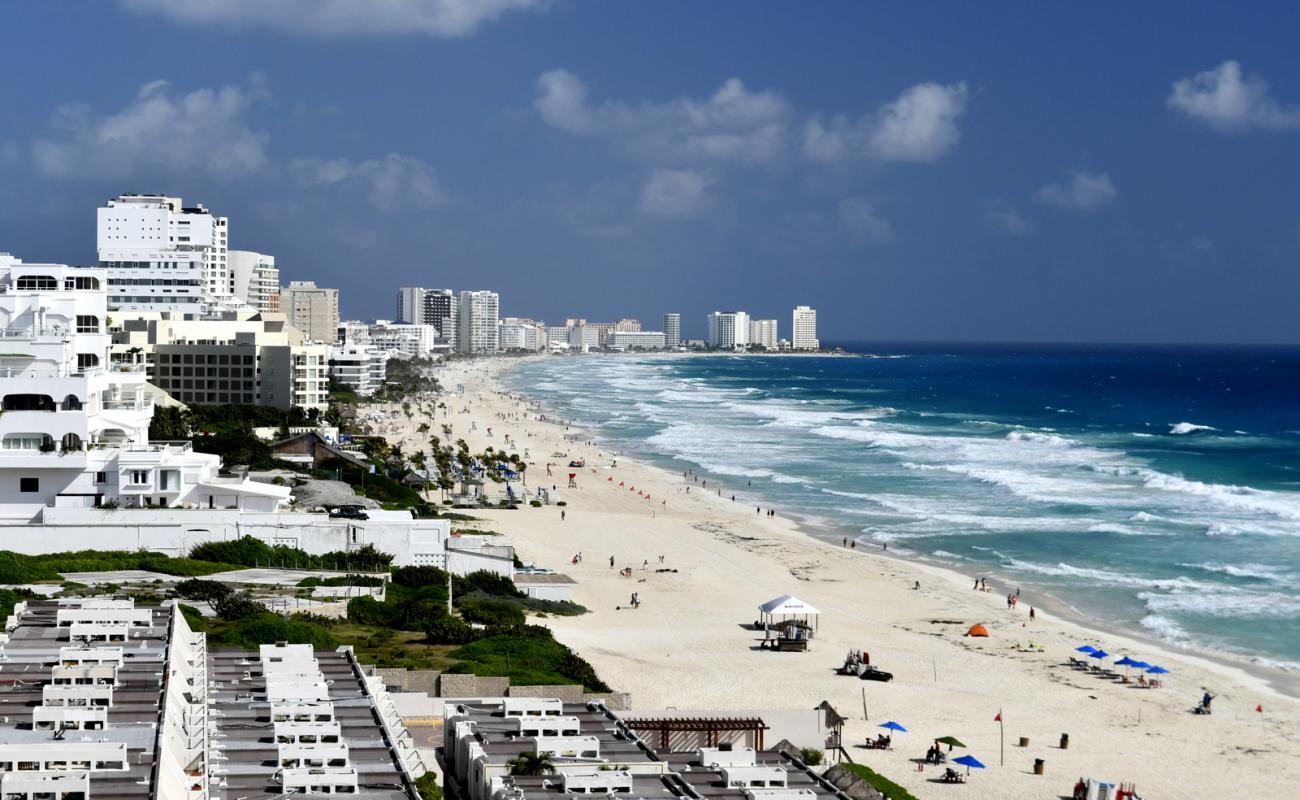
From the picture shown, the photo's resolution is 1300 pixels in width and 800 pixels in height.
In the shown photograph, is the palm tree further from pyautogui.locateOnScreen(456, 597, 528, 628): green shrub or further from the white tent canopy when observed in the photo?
the white tent canopy

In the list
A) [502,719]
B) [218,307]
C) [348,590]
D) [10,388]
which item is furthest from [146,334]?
[502,719]

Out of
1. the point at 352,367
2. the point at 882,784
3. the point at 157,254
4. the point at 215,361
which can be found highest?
the point at 157,254

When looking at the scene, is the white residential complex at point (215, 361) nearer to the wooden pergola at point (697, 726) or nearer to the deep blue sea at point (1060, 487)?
the deep blue sea at point (1060, 487)

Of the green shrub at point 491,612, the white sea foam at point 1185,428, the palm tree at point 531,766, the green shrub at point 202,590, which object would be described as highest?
the palm tree at point 531,766

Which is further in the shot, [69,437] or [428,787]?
[69,437]

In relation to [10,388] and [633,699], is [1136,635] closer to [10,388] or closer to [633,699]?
[633,699]

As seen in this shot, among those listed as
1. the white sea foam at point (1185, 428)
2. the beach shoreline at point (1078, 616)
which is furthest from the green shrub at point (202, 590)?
the white sea foam at point (1185, 428)

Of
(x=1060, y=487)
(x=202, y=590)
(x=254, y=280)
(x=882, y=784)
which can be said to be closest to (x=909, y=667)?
(x=882, y=784)

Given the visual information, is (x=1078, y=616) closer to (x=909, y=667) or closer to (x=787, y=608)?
(x=909, y=667)
